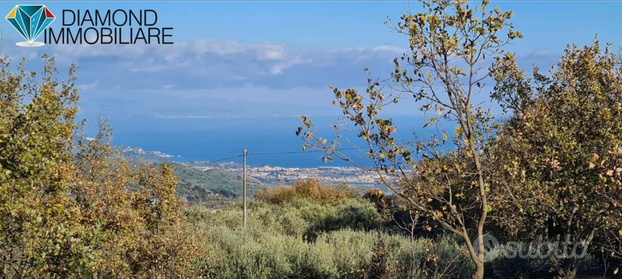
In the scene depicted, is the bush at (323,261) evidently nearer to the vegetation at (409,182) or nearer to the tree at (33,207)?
the vegetation at (409,182)

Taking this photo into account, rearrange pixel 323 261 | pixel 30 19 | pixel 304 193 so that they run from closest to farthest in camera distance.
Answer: pixel 323 261, pixel 30 19, pixel 304 193

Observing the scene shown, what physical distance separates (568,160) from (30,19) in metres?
20.3

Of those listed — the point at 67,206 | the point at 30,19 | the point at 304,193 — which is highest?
the point at 30,19

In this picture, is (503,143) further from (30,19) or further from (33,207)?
(30,19)

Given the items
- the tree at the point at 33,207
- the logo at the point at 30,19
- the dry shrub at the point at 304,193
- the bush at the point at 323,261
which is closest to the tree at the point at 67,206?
the tree at the point at 33,207

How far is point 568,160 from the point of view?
374 inches

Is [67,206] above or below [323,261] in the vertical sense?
above

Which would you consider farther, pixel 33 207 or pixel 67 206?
pixel 67 206

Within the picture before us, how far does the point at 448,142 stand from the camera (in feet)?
27.7

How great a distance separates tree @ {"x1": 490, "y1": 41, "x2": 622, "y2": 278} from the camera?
9.04 meters

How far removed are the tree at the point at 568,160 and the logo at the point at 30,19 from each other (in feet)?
56.6

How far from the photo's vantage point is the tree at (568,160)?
9039 mm

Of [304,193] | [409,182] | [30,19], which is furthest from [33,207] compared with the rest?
[304,193]

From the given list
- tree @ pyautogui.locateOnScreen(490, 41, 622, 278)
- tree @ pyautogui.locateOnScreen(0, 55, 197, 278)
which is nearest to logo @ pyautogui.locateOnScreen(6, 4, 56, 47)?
tree @ pyautogui.locateOnScreen(0, 55, 197, 278)
